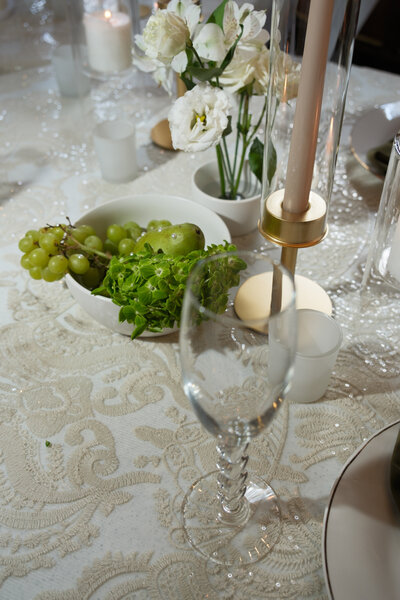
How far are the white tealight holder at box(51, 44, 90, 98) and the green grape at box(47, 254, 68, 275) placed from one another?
63cm

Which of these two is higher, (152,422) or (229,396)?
(229,396)

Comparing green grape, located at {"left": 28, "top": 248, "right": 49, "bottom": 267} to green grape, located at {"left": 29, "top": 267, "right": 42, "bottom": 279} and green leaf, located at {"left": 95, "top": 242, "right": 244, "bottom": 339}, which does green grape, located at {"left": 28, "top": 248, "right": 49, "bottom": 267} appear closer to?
green grape, located at {"left": 29, "top": 267, "right": 42, "bottom": 279}

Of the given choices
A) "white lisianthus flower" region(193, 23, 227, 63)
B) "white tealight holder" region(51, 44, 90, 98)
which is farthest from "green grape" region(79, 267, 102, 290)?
"white tealight holder" region(51, 44, 90, 98)

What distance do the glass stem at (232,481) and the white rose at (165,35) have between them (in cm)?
48

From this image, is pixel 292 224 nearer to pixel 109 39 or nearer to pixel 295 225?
pixel 295 225

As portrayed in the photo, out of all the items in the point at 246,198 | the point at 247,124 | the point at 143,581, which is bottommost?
the point at 143,581

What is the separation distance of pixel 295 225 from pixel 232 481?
261 mm

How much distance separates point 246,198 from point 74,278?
316mm

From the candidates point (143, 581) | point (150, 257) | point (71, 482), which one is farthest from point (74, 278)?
point (143, 581)

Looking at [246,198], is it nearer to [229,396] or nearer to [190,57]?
[190,57]

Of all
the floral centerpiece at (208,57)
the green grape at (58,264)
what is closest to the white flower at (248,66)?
the floral centerpiece at (208,57)

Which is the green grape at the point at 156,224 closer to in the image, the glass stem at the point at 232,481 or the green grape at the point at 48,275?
the green grape at the point at 48,275

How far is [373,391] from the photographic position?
67cm

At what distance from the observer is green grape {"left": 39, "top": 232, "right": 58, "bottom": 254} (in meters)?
0.72
